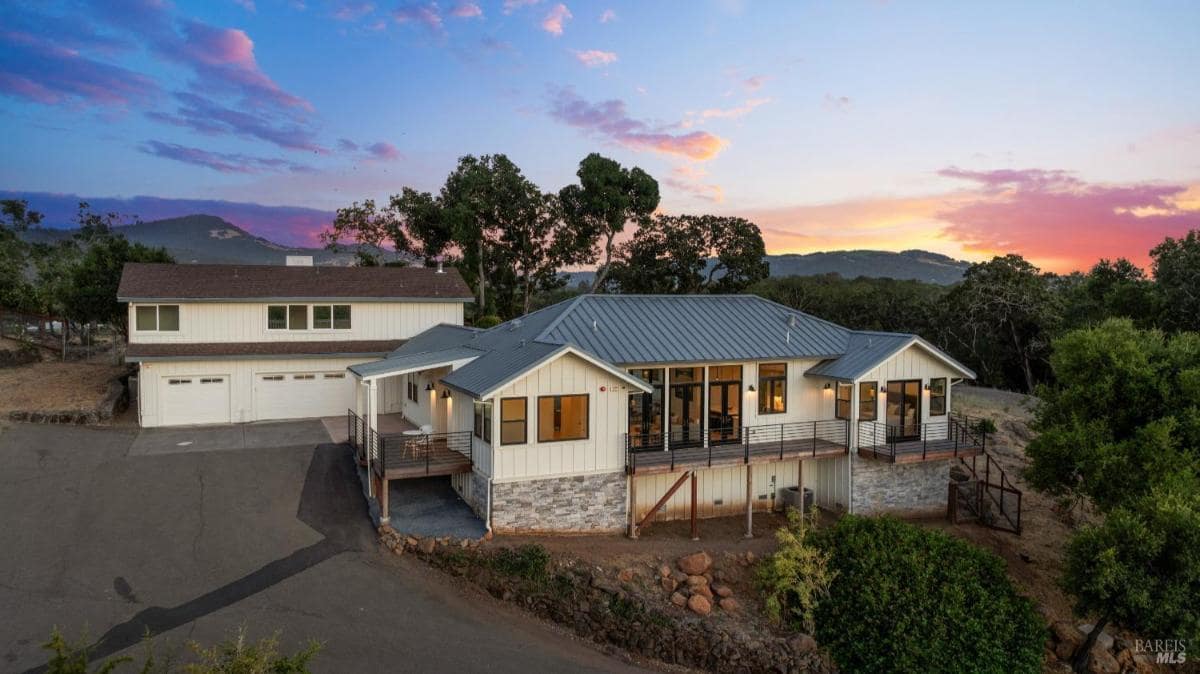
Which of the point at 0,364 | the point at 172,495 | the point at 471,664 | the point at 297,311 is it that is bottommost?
the point at 471,664

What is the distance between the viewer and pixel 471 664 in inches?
396

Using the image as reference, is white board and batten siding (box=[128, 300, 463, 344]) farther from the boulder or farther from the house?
the boulder

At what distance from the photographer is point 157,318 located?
901 inches

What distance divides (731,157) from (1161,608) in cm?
2220

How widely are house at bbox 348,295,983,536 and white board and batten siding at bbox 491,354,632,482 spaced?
30 millimetres

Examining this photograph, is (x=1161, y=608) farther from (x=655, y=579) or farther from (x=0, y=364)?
(x=0, y=364)

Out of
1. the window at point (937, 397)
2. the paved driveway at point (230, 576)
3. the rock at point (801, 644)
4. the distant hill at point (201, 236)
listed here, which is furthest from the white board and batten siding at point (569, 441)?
the distant hill at point (201, 236)

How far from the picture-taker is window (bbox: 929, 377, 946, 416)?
17.9m

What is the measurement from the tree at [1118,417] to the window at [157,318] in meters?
26.2

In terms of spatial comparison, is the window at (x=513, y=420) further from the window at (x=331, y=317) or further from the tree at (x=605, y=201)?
the tree at (x=605, y=201)

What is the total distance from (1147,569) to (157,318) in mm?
27583

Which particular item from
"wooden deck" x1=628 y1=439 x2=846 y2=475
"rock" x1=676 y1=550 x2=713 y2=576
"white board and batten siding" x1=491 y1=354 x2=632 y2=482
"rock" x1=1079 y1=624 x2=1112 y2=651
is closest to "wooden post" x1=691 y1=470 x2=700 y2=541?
"wooden deck" x1=628 y1=439 x2=846 y2=475

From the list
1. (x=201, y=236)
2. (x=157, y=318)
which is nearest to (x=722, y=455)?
(x=157, y=318)

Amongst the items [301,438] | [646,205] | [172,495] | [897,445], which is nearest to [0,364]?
[301,438]
